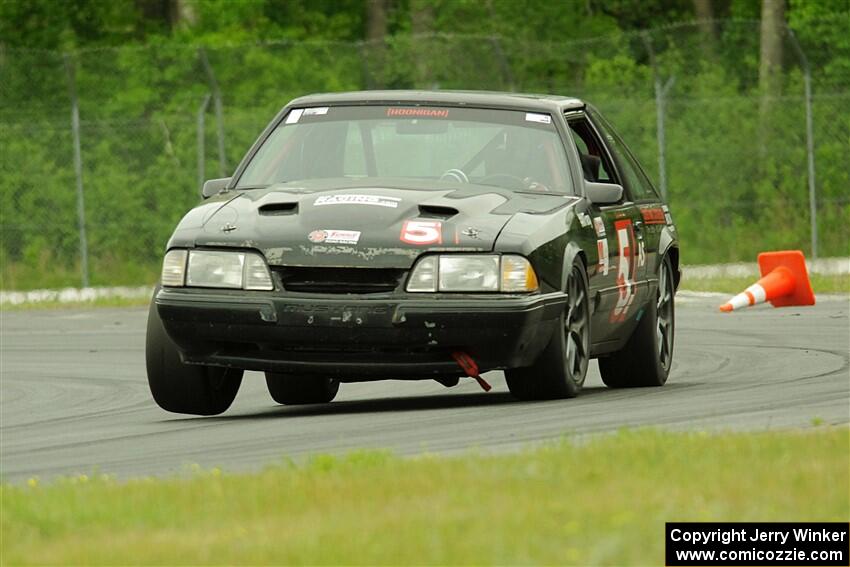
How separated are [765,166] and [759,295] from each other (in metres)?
7.89

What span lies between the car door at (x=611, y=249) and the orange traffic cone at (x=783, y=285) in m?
7.78

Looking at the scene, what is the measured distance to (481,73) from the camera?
2855 cm

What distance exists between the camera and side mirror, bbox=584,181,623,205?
1065 cm

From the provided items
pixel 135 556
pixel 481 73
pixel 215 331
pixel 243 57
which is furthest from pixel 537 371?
pixel 243 57

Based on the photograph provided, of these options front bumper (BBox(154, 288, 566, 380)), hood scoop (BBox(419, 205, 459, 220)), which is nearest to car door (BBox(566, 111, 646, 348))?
front bumper (BBox(154, 288, 566, 380))

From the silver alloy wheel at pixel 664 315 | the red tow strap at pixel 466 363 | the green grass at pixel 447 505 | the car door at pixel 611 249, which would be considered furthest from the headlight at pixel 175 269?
the silver alloy wheel at pixel 664 315

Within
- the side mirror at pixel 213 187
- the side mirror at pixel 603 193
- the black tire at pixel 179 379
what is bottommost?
the black tire at pixel 179 379

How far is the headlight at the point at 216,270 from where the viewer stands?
376 inches

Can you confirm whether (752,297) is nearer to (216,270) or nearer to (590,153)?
(590,153)

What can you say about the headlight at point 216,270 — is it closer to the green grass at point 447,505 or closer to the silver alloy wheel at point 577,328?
the silver alloy wheel at point 577,328

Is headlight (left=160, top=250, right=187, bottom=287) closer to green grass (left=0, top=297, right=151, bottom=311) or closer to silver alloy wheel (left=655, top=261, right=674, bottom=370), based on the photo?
silver alloy wheel (left=655, top=261, right=674, bottom=370)

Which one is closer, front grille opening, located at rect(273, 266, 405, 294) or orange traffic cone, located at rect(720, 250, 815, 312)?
front grille opening, located at rect(273, 266, 405, 294)

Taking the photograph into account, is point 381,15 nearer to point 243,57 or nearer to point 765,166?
point 243,57

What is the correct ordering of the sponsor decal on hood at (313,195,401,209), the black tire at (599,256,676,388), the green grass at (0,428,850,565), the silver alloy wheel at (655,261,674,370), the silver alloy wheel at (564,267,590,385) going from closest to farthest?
the green grass at (0,428,850,565) → the sponsor decal on hood at (313,195,401,209) → the silver alloy wheel at (564,267,590,385) → the black tire at (599,256,676,388) → the silver alloy wheel at (655,261,674,370)
